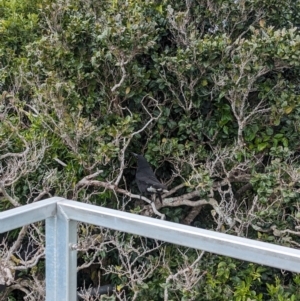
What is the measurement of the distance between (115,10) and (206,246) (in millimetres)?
2788

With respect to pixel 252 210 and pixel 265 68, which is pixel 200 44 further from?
pixel 252 210

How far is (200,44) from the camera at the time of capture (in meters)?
3.58

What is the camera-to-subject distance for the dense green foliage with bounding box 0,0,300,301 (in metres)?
3.49

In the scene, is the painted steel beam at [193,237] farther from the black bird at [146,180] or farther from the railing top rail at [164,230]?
the black bird at [146,180]

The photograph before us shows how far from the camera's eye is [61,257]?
5.28 feet

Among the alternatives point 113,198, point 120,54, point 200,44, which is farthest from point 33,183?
point 200,44

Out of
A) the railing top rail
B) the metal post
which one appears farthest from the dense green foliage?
the railing top rail

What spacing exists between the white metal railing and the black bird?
208cm

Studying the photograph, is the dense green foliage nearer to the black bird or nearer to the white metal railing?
the black bird

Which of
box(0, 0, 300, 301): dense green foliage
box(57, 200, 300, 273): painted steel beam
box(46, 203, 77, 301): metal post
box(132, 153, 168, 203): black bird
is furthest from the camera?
box(132, 153, 168, 203): black bird

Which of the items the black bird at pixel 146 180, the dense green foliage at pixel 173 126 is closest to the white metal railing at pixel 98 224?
the dense green foliage at pixel 173 126

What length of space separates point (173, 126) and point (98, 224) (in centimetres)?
251

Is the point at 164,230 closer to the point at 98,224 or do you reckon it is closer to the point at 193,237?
the point at 193,237

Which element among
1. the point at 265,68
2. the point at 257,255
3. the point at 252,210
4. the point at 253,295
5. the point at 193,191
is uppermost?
the point at 265,68
